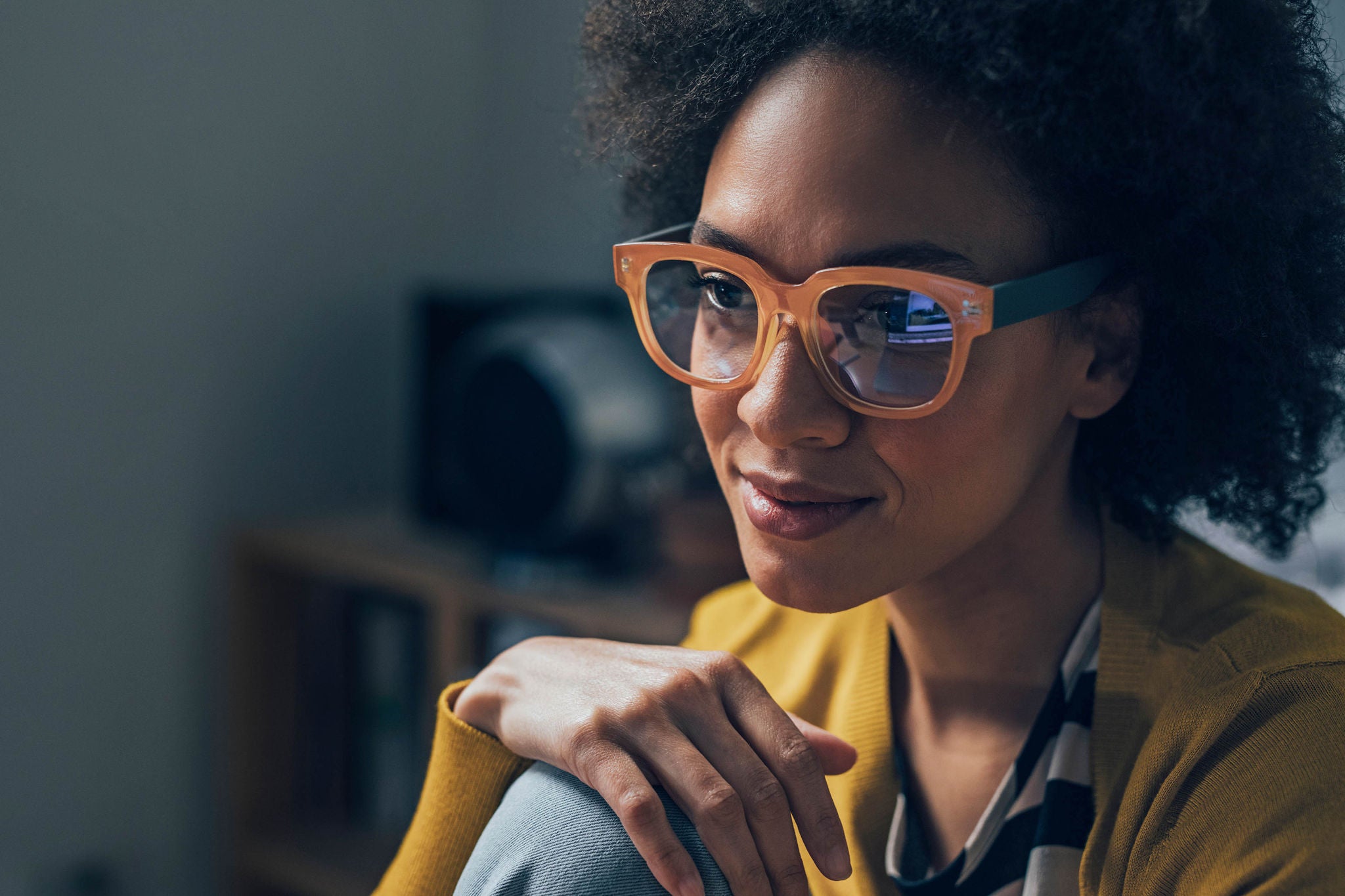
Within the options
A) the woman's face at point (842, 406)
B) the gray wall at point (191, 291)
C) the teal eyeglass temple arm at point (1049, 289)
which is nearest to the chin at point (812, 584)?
the woman's face at point (842, 406)

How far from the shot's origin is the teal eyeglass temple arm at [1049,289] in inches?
30.3

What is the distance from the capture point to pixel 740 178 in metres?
0.84

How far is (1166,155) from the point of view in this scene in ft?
2.53

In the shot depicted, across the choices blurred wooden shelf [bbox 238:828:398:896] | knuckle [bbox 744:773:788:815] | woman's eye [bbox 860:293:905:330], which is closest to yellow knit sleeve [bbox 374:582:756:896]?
knuckle [bbox 744:773:788:815]

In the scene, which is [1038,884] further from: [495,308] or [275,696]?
[275,696]

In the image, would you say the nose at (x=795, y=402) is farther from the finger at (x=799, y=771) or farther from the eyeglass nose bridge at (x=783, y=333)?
the finger at (x=799, y=771)

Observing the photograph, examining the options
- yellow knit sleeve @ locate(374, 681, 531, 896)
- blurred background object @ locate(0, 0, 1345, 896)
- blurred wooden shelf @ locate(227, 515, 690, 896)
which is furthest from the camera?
blurred wooden shelf @ locate(227, 515, 690, 896)

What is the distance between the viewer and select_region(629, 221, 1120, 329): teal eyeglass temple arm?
771mm

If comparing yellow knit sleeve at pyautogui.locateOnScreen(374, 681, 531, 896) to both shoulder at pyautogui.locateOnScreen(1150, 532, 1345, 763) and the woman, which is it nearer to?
the woman

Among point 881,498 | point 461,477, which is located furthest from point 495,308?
point 881,498

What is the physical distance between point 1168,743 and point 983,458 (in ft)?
0.72

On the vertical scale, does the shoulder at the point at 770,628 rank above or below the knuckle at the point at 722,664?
below

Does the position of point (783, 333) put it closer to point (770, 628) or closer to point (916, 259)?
point (916, 259)

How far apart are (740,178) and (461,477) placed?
124 cm
